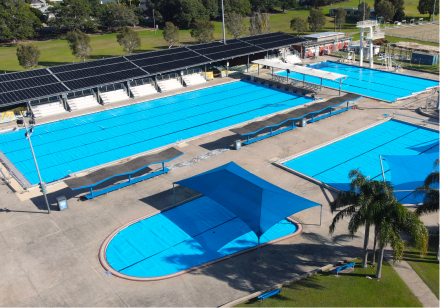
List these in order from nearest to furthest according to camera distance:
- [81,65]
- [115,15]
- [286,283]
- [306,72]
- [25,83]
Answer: [286,283]
[25,83]
[306,72]
[81,65]
[115,15]

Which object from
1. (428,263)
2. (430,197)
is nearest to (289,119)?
(430,197)

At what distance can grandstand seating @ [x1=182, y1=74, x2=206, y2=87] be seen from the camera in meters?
46.9

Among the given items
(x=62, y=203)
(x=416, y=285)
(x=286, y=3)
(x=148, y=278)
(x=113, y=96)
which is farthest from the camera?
(x=286, y=3)

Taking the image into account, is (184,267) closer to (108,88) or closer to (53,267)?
(53,267)

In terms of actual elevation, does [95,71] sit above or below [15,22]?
below

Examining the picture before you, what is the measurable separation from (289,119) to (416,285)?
59.9ft

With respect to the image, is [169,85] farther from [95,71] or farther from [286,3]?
[286,3]

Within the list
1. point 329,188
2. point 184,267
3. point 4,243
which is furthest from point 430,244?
point 4,243

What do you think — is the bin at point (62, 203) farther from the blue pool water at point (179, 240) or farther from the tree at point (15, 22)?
the tree at point (15, 22)

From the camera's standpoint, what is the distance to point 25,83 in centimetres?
3881

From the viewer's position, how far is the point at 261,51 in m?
50.5

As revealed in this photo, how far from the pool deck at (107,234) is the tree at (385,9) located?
6719 centimetres

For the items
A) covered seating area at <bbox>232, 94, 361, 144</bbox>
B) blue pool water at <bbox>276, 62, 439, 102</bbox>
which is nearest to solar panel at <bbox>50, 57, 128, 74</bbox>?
covered seating area at <bbox>232, 94, 361, 144</bbox>

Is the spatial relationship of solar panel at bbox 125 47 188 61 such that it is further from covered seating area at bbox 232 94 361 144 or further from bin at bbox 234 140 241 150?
→ bin at bbox 234 140 241 150
